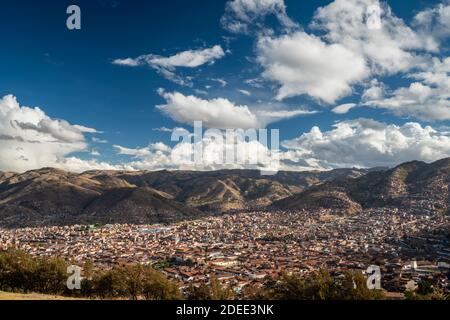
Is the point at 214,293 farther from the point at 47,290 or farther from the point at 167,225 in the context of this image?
the point at 167,225

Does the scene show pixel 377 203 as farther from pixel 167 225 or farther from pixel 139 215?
pixel 139 215

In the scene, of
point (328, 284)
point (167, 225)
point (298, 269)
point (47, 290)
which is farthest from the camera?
point (167, 225)

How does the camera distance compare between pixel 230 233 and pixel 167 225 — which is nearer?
pixel 230 233

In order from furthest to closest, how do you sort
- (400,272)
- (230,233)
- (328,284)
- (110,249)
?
(230,233) < (110,249) < (400,272) < (328,284)

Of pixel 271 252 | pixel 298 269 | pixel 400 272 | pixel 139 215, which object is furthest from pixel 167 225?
pixel 400 272
